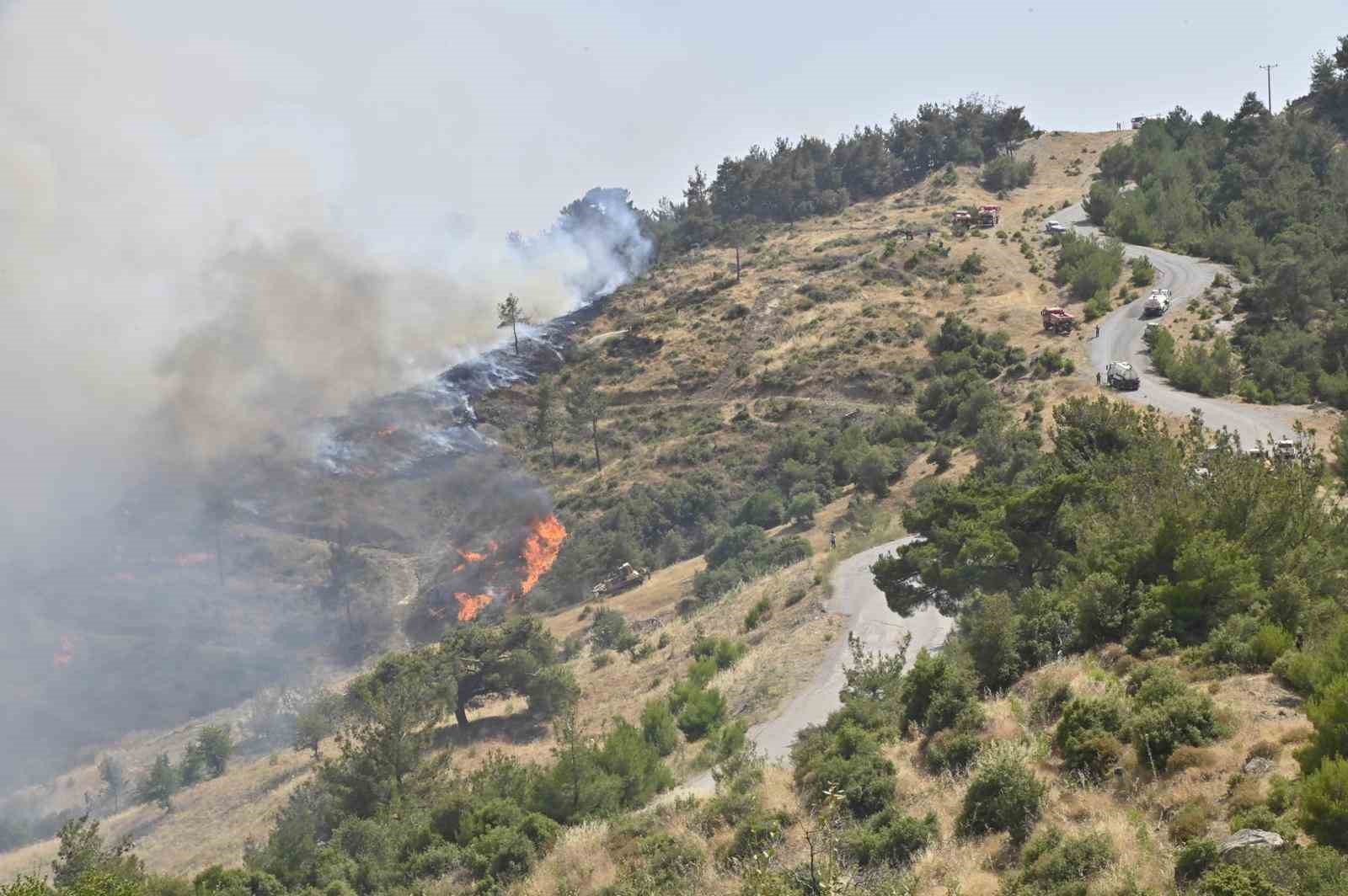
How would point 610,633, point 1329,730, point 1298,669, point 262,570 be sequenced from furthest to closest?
1. point 262,570
2. point 610,633
3. point 1298,669
4. point 1329,730

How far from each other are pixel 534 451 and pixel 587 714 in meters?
62.7

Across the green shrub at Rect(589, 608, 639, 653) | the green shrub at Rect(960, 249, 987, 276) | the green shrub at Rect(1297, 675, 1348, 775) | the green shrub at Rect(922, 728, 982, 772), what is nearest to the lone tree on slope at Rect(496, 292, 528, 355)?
the green shrub at Rect(960, 249, 987, 276)

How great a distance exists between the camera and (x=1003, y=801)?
19.3m

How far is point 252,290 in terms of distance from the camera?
124 metres

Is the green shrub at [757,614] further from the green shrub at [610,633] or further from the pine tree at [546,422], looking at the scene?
the pine tree at [546,422]

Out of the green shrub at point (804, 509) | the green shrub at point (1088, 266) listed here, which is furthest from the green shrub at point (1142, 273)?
the green shrub at point (804, 509)

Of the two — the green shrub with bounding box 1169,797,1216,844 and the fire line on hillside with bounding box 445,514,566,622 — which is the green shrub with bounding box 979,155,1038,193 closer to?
the fire line on hillside with bounding box 445,514,566,622

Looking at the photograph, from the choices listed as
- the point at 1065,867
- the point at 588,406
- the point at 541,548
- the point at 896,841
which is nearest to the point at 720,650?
the point at 896,841

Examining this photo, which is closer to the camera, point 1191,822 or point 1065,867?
point 1065,867

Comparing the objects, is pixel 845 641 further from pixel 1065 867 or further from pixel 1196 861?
pixel 1196 861

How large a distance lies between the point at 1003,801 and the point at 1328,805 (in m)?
5.76

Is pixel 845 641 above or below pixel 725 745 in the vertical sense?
above

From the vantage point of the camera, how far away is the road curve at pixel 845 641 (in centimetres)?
3856

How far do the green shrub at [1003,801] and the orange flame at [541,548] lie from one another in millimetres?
70592
